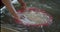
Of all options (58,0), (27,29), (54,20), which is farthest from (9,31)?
(58,0)

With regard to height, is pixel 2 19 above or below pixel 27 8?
below

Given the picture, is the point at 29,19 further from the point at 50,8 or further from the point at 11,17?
the point at 50,8

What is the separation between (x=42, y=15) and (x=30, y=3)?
235 millimetres

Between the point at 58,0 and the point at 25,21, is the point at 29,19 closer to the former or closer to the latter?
the point at 25,21

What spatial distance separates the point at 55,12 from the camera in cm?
129

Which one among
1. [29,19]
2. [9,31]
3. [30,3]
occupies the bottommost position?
[9,31]

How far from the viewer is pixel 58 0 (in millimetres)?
1517

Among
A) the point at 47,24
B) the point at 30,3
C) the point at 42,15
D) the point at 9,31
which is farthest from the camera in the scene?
the point at 30,3

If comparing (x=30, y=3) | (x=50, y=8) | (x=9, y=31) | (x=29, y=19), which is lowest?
(x=9, y=31)

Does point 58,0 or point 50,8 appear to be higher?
point 58,0

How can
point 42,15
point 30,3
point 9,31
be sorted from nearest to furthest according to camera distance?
point 9,31 → point 42,15 → point 30,3

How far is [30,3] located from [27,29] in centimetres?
47

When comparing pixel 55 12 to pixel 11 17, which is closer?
pixel 11 17

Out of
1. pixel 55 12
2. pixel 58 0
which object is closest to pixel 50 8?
pixel 55 12
